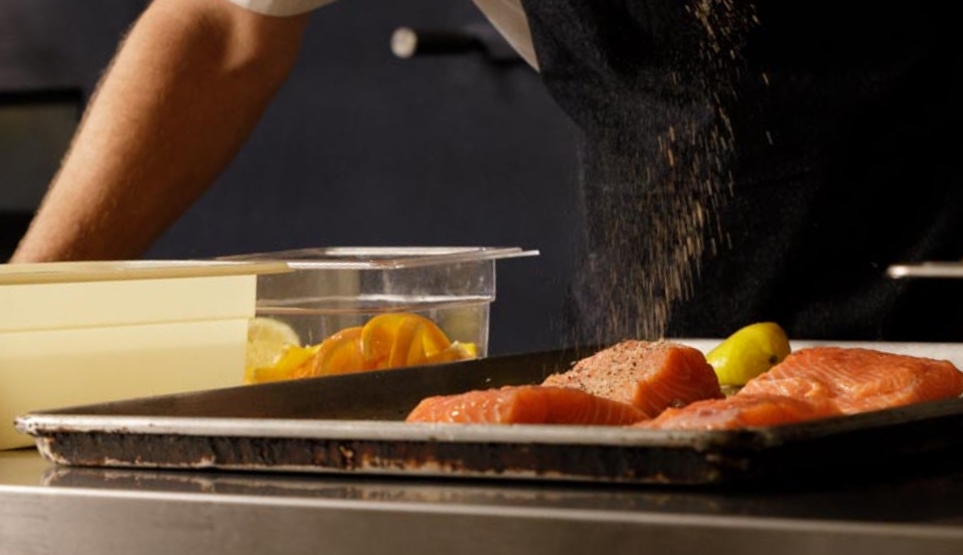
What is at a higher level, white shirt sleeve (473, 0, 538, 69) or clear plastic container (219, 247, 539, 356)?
white shirt sleeve (473, 0, 538, 69)

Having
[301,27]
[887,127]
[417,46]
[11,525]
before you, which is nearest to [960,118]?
[887,127]

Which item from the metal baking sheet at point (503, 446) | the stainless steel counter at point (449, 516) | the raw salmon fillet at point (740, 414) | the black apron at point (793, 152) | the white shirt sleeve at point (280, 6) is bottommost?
the stainless steel counter at point (449, 516)

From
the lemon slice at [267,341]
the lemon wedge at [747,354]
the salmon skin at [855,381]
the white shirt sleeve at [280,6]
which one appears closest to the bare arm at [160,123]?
the white shirt sleeve at [280,6]

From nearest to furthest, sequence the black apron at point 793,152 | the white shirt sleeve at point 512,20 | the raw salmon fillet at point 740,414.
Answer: the raw salmon fillet at point 740,414 < the black apron at point 793,152 < the white shirt sleeve at point 512,20

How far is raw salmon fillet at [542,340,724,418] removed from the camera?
3.94 ft

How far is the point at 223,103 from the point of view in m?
2.27

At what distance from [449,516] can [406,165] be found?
2.44 m

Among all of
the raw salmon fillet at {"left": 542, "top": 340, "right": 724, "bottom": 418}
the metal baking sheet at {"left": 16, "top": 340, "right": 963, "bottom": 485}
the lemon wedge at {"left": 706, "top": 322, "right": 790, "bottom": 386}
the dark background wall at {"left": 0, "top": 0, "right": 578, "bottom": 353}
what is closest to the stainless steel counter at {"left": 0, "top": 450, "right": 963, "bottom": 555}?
the metal baking sheet at {"left": 16, "top": 340, "right": 963, "bottom": 485}

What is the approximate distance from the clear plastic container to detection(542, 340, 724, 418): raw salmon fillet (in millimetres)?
257

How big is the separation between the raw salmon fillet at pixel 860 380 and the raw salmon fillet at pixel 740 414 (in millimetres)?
163

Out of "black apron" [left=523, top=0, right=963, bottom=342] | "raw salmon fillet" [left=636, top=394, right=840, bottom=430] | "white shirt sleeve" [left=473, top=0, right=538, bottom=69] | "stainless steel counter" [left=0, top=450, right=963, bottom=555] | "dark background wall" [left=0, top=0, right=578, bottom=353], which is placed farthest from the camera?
"dark background wall" [left=0, top=0, right=578, bottom=353]

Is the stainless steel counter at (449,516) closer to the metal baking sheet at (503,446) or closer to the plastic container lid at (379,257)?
the metal baking sheet at (503,446)

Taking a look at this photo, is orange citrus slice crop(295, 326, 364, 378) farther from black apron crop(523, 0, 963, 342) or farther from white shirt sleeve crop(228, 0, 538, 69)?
white shirt sleeve crop(228, 0, 538, 69)

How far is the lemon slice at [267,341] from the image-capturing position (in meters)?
1.51
